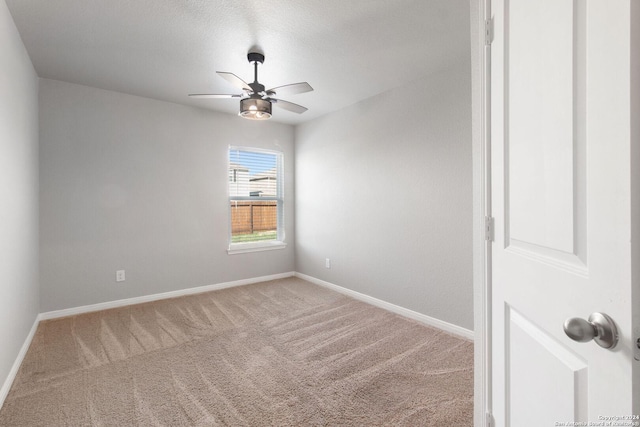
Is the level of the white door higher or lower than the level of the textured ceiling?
lower

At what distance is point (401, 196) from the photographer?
333cm

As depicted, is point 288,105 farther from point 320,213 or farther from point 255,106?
point 320,213

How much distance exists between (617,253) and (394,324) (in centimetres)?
266

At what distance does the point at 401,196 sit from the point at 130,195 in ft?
10.5

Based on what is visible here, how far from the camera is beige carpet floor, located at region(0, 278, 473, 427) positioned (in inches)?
68.9

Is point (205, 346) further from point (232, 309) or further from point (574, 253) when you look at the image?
point (574, 253)

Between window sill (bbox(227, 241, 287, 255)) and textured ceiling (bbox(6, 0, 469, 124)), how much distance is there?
216 centimetres

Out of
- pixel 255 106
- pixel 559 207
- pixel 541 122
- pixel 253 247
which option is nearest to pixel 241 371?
pixel 255 106

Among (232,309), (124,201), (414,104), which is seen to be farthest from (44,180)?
(414,104)

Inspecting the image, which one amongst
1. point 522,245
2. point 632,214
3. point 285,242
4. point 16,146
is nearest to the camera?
point 632,214

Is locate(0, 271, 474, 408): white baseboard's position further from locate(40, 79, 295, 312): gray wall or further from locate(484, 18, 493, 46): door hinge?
locate(484, 18, 493, 46): door hinge

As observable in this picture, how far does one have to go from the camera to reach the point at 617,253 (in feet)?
2.01

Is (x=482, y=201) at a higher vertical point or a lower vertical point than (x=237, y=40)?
lower

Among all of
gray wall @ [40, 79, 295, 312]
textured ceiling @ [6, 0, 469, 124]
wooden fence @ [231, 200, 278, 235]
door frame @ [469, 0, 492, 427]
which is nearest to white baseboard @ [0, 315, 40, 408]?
gray wall @ [40, 79, 295, 312]
